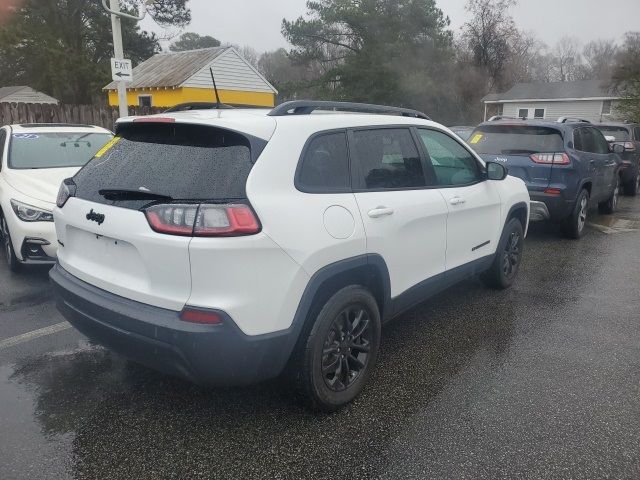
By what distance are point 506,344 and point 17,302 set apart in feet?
13.6

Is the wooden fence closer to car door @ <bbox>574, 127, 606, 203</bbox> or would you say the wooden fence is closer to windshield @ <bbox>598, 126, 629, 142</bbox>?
car door @ <bbox>574, 127, 606, 203</bbox>

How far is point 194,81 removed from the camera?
23.8 m

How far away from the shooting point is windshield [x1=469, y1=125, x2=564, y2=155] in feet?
22.1

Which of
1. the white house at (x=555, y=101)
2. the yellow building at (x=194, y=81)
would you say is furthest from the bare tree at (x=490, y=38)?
the yellow building at (x=194, y=81)

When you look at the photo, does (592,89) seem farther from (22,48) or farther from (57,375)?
(57,375)

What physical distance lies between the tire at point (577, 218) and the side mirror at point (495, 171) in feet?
10.1

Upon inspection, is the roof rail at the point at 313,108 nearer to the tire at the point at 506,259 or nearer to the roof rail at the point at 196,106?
the roof rail at the point at 196,106

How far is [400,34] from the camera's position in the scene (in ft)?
104

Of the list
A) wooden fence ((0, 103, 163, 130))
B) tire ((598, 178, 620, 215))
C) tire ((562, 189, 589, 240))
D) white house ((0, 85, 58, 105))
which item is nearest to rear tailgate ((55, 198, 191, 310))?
tire ((562, 189, 589, 240))

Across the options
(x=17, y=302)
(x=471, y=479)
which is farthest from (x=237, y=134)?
(x=17, y=302)

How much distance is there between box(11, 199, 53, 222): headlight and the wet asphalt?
92 centimetres

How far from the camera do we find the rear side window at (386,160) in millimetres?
3094

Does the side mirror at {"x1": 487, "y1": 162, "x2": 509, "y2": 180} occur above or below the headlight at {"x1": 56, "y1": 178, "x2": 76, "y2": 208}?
above

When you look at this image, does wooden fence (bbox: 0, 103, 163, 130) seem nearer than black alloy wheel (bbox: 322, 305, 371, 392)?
No
